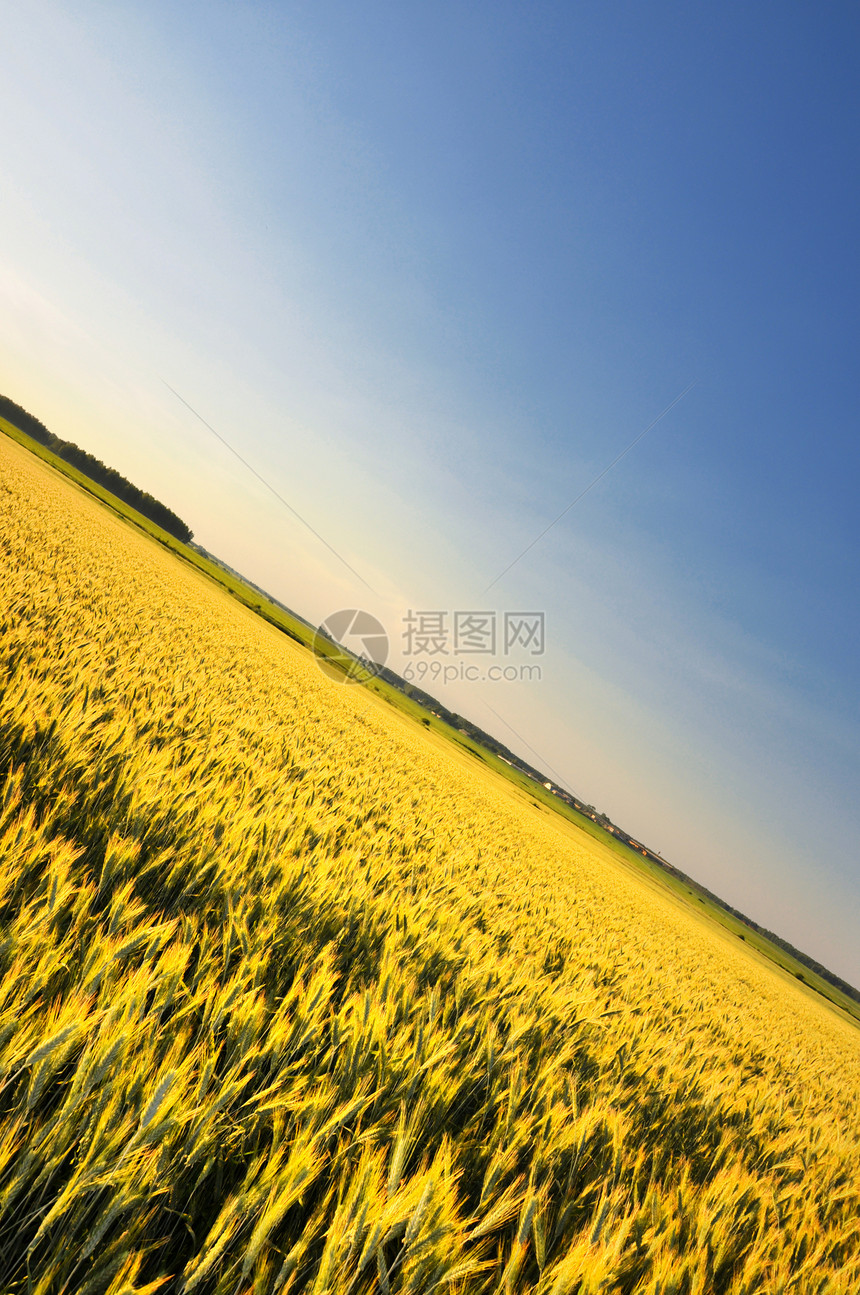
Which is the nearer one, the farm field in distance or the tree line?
the farm field in distance

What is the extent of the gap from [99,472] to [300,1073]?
122 m

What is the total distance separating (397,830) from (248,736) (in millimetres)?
1636

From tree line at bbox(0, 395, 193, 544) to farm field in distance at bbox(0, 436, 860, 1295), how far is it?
107503 millimetres

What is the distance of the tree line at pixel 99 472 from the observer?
9700 centimetres

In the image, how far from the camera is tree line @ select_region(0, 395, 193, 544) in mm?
97000

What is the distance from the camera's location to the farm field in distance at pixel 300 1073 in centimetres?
100

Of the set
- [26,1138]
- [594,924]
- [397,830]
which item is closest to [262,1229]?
[26,1138]

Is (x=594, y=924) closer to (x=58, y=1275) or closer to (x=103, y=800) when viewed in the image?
(x=103, y=800)

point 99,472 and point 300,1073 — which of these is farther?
point 99,472

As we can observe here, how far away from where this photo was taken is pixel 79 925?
5.18 ft

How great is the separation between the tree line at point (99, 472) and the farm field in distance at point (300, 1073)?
108 m

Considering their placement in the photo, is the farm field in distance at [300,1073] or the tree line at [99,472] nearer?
the farm field in distance at [300,1073]

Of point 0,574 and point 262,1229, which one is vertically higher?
point 262,1229

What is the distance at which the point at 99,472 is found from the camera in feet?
327
